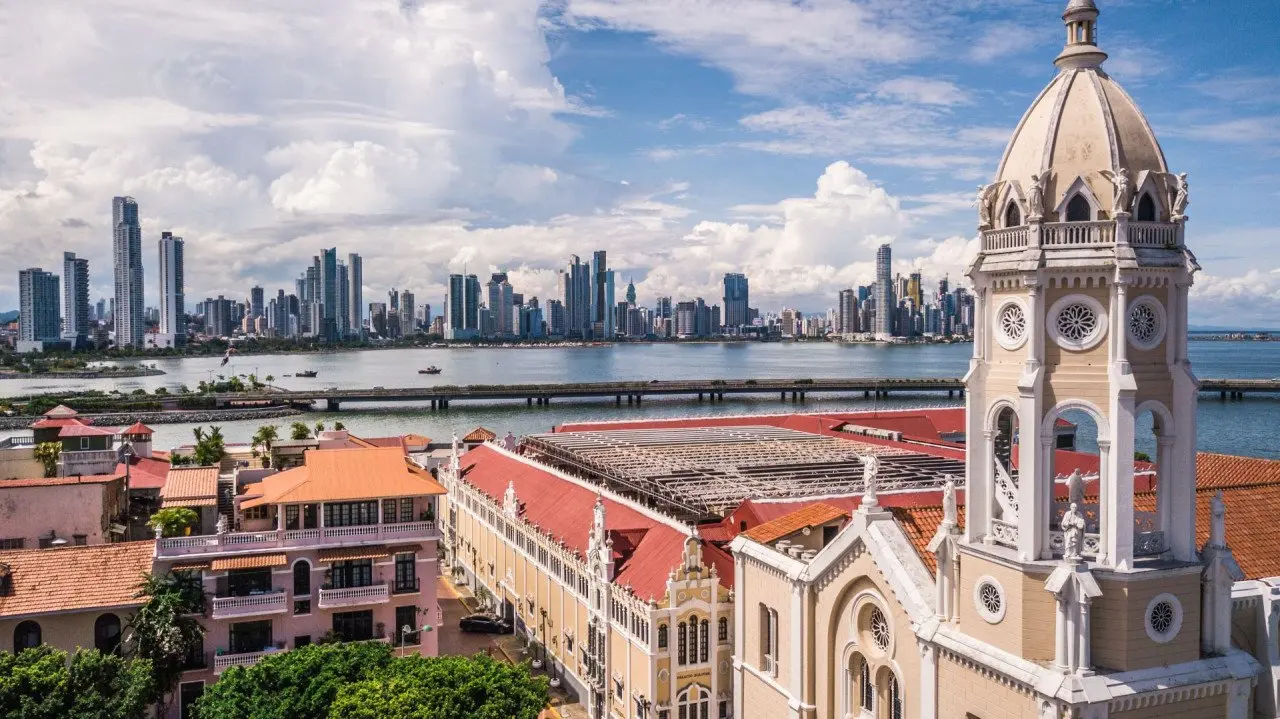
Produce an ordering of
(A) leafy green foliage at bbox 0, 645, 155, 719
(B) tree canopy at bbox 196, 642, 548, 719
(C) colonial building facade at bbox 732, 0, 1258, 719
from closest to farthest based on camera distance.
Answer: (C) colonial building facade at bbox 732, 0, 1258, 719 < (A) leafy green foliage at bbox 0, 645, 155, 719 < (B) tree canopy at bbox 196, 642, 548, 719

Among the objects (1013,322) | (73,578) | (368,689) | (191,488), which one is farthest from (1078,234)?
(191,488)

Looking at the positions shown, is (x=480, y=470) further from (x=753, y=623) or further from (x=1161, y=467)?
(x=1161, y=467)

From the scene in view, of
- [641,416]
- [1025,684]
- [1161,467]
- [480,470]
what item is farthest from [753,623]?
[641,416]

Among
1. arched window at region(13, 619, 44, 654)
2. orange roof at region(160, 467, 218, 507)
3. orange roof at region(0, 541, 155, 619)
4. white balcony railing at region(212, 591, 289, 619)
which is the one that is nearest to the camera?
arched window at region(13, 619, 44, 654)

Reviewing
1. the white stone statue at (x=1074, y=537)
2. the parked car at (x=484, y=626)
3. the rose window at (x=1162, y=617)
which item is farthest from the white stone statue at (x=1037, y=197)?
the parked car at (x=484, y=626)

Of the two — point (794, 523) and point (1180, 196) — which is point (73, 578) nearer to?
point (794, 523)

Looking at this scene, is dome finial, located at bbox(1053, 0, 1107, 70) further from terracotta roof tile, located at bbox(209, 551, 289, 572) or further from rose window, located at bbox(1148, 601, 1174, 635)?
terracotta roof tile, located at bbox(209, 551, 289, 572)

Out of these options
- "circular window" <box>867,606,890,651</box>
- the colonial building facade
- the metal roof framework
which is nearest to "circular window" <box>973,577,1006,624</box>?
the colonial building facade
